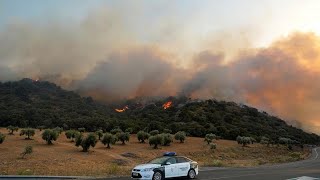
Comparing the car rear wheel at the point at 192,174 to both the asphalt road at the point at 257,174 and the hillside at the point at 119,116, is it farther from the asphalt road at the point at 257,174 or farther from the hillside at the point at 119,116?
the hillside at the point at 119,116

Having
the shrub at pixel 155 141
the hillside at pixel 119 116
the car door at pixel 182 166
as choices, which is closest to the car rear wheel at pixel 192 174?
the car door at pixel 182 166

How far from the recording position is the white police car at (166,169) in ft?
78.0

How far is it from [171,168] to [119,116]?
139 metres

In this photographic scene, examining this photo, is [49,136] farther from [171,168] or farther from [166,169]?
[166,169]

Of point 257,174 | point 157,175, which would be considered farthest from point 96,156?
point 157,175

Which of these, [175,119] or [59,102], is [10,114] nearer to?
[59,102]

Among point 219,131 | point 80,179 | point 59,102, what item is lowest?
point 80,179

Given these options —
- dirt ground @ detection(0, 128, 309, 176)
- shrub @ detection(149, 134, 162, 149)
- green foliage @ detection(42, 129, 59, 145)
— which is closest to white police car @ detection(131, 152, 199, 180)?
dirt ground @ detection(0, 128, 309, 176)

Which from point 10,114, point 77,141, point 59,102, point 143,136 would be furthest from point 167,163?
point 59,102

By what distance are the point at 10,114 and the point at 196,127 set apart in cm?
6031

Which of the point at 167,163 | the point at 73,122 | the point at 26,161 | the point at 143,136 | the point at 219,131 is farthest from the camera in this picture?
the point at 219,131

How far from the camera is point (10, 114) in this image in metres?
127

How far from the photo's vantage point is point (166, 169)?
2467 centimetres

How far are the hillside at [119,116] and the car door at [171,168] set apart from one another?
288 ft
